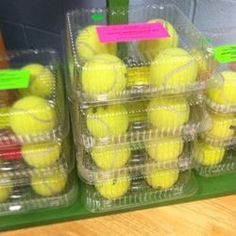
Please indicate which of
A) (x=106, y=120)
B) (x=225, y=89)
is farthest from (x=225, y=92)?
(x=106, y=120)

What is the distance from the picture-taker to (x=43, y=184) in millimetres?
693

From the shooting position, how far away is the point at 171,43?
2.28 feet

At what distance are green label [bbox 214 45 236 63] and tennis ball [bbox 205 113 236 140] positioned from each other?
0.34 ft

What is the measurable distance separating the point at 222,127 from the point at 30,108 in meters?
0.35

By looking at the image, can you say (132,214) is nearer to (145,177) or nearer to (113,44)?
(145,177)

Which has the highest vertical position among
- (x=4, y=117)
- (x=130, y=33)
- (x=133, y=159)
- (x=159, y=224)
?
(x=130, y=33)

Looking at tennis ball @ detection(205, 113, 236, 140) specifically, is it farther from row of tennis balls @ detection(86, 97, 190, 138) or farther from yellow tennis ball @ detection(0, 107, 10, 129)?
yellow tennis ball @ detection(0, 107, 10, 129)

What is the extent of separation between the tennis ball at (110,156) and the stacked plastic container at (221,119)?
149 mm

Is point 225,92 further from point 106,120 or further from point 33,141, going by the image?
point 33,141

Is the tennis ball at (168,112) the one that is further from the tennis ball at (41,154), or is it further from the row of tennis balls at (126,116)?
the tennis ball at (41,154)

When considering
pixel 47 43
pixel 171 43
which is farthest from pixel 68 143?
pixel 47 43

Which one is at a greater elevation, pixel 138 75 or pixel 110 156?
pixel 138 75

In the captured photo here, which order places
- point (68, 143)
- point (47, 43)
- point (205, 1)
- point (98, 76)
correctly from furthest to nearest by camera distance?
1. point (47, 43)
2. point (205, 1)
3. point (68, 143)
4. point (98, 76)

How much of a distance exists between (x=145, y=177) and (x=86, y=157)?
0.12 meters
